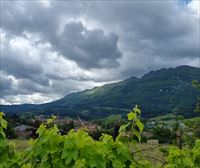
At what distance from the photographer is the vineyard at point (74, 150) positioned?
4.94 m

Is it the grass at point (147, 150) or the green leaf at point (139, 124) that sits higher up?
the green leaf at point (139, 124)

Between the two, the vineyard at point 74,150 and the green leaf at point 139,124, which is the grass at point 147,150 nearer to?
→ the vineyard at point 74,150

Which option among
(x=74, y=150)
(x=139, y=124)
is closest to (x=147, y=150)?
(x=139, y=124)

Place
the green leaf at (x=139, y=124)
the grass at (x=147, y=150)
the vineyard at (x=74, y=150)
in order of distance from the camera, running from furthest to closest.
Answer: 1. the grass at (x=147, y=150)
2. the green leaf at (x=139, y=124)
3. the vineyard at (x=74, y=150)

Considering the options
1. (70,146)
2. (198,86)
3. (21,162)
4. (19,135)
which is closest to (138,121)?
(70,146)

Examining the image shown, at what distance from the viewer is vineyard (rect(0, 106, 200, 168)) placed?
494cm

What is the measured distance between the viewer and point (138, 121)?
5582 mm

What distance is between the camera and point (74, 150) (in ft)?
16.2

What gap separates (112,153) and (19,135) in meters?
36.6

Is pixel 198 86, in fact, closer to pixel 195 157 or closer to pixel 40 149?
pixel 195 157

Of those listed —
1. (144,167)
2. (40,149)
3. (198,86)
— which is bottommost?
(144,167)

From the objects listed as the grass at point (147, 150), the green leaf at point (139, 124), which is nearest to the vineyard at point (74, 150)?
the green leaf at point (139, 124)

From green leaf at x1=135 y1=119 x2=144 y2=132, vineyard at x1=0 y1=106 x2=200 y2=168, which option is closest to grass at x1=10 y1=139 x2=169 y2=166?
vineyard at x1=0 y1=106 x2=200 y2=168

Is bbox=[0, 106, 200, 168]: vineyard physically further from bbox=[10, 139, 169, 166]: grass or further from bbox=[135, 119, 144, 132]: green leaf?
bbox=[10, 139, 169, 166]: grass
